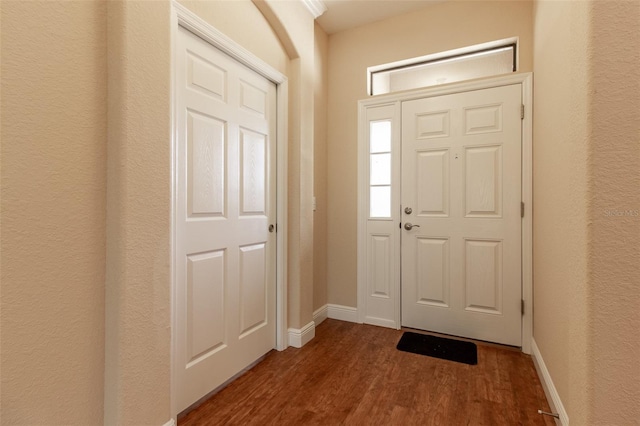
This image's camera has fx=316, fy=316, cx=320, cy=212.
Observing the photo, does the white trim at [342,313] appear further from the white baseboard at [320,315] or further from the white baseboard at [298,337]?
the white baseboard at [298,337]

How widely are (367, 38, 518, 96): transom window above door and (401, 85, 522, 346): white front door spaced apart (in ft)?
0.69

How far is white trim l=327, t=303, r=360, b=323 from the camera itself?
298cm

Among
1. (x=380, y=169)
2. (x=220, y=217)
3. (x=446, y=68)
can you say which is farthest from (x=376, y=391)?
(x=446, y=68)

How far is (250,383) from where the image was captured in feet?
6.33

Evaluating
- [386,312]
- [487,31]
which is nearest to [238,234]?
[386,312]

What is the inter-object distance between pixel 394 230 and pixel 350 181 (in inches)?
24.5

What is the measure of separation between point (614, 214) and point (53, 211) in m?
1.99

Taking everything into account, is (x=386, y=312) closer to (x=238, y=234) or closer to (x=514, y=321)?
(x=514, y=321)

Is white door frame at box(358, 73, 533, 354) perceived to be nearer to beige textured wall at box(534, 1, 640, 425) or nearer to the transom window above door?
the transom window above door

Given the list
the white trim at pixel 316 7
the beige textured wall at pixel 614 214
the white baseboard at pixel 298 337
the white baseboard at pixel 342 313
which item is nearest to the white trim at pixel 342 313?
the white baseboard at pixel 342 313

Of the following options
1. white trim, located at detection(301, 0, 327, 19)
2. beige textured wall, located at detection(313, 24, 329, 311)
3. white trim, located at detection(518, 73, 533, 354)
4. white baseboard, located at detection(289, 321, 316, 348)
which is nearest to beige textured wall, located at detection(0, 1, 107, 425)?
white baseboard, located at detection(289, 321, 316, 348)

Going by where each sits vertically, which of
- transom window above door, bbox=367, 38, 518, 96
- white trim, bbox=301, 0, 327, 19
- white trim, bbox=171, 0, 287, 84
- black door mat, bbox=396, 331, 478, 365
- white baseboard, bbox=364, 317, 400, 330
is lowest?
black door mat, bbox=396, 331, 478, 365

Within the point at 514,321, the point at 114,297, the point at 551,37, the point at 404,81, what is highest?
the point at 404,81

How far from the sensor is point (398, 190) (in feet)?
9.21
